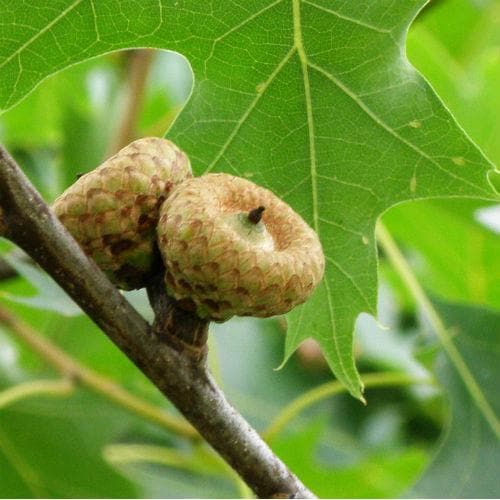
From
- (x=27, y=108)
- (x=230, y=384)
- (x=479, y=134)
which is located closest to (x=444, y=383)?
(x=479, y=134)

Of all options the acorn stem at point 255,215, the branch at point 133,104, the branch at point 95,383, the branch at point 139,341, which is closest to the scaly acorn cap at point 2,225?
the branch at point 139,341

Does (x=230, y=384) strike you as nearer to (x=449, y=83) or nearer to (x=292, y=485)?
(x=449, y=83)

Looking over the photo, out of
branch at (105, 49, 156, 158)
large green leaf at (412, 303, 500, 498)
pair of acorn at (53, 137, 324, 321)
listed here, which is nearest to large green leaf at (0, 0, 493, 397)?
pair of acorn at (53, 137, 324, 321)

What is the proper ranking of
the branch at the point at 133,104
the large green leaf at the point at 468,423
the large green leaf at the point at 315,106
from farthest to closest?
the branch at the point at 133,104 < the large green leaf at the point at 468,423 < the large green leaf at the point at 315,106

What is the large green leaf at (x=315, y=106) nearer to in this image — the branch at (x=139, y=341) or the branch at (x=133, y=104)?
the branch at (x=139, y=341)

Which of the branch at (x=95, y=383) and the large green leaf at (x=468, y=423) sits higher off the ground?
the branch at (x=95, y=383)

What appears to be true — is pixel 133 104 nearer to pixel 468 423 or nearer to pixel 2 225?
pixel 468 423
